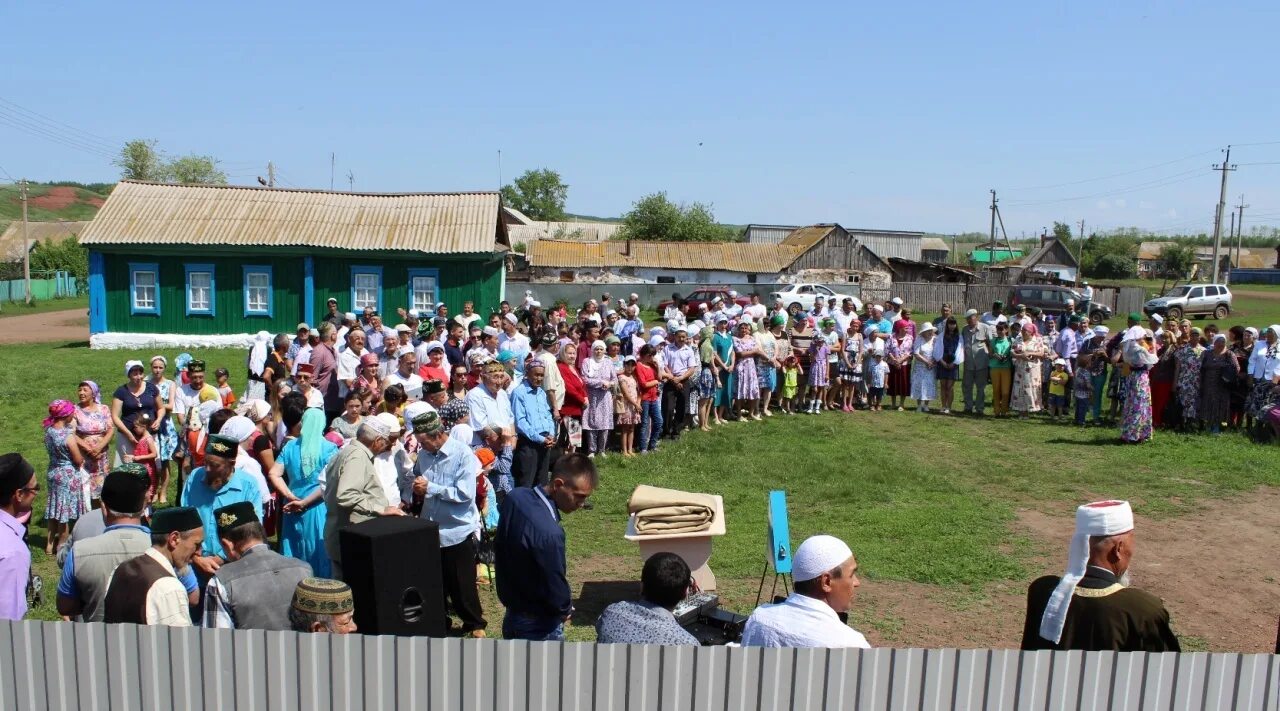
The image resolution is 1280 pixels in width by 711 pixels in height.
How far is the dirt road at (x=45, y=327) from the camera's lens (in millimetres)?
28853

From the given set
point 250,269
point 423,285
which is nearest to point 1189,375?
point 423,285

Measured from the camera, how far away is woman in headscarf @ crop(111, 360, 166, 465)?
9.62 metres

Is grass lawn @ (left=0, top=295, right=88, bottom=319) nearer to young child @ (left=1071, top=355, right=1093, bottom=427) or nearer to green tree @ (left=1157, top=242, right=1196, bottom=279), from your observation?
young child @ (left=1071, top=355, right=1093, bottom=427)

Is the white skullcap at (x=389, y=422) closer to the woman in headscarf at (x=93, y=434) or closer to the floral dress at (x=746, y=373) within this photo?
the woman in headscarf at (x=93, y=434)

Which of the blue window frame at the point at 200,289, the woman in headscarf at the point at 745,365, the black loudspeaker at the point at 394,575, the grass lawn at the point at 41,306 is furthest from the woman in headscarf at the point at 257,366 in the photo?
the grass lawn at the point at 41,306

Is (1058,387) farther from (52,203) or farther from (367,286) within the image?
(52,203)

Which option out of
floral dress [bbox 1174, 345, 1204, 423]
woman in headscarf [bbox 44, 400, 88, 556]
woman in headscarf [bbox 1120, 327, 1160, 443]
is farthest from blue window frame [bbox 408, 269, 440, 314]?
floral dress [bbox 1174, 345, 1204, 423]

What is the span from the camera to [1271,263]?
94.1 metres

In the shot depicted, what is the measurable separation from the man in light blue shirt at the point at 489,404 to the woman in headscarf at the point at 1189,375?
10472mm

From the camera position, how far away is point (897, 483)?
1159 cm

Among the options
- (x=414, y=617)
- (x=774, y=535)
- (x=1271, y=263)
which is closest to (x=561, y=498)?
(x=414, y=617)

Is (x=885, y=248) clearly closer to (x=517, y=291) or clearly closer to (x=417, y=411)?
(x=517, y=291)

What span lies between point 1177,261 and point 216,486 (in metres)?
82.8

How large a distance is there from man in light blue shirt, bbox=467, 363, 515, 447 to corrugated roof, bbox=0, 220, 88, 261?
2405 inches
